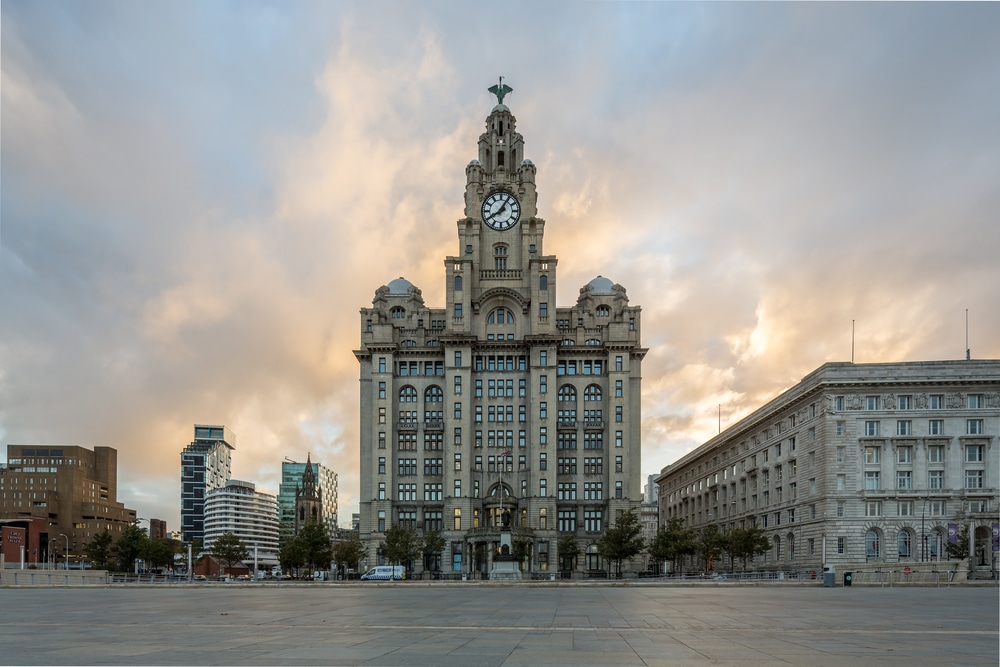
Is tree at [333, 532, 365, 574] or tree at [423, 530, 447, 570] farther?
tree at [333, 532, 365, 574]

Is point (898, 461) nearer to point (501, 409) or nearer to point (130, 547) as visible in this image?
point (501, 409)

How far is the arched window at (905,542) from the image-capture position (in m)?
104

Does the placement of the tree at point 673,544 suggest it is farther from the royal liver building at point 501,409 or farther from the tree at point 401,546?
the tree at point 401,546

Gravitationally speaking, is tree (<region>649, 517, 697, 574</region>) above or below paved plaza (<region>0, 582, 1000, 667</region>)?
below

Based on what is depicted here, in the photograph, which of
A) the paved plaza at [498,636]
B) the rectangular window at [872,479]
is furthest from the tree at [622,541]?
the paved plaza at [498,636]

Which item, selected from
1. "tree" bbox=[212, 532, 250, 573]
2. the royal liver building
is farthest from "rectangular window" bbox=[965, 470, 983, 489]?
"tree" bbox=[212, 532, 250, 573]

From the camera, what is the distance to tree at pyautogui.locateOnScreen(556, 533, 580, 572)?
122981mm

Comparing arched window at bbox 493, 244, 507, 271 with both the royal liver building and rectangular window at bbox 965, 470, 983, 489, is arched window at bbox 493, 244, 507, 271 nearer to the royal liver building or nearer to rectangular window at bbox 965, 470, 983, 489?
the royal liver building

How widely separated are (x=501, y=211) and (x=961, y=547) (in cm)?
8318

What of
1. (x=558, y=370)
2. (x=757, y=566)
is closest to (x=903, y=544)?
(x=757, y=566)

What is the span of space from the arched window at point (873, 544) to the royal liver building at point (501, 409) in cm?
3592

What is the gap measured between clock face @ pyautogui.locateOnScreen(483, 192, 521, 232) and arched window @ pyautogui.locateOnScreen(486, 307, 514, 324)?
14.1 m

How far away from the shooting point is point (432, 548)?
12269 cm

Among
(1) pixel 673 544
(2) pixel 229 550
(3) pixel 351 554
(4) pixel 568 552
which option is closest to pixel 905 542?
(1) pixel 673 544
